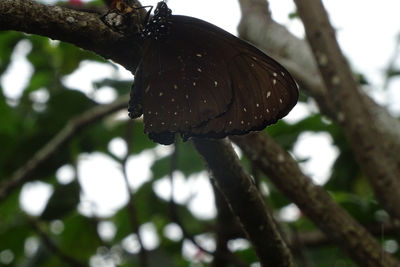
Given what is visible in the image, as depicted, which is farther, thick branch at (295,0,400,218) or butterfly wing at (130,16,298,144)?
thick branch at (295,0,400,218)

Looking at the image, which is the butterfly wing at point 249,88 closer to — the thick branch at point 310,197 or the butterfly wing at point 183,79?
the butterfly wing at point 183,79

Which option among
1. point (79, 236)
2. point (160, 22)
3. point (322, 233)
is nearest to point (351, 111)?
point (322, 233)

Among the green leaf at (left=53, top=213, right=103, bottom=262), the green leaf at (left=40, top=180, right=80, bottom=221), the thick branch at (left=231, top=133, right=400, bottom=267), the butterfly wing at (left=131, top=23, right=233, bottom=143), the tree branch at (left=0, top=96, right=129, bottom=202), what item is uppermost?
the butterfly wing at (left=131, top=23, right=233, bottom=143)

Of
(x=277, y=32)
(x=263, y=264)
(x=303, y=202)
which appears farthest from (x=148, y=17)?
(x=277, y=32)

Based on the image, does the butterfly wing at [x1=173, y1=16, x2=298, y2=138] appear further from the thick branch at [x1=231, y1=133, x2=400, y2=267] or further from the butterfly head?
the thick branch at [x1=231, y1=133, x2=400, y2=267]

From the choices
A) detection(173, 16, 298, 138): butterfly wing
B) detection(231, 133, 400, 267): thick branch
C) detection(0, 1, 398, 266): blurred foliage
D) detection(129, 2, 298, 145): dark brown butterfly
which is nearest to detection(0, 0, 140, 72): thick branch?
detection(129, 2, 298, 145): dark brown butterfly

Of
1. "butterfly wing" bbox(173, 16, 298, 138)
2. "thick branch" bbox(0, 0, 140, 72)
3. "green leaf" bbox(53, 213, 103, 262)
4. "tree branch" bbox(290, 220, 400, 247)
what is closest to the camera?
"thick branch" bbox(0, 0, 140, 72)

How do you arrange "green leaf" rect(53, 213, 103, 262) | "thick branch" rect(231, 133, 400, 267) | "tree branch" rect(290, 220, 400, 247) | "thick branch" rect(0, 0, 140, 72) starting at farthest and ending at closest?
"green leaf" rect(53, 213, 103, 262), "tree branch" rect(290, 220, 400, 247), "thick branch" rect(231, 133, 400, 267), "thick branch" rect(0, 0, 140, 72)
